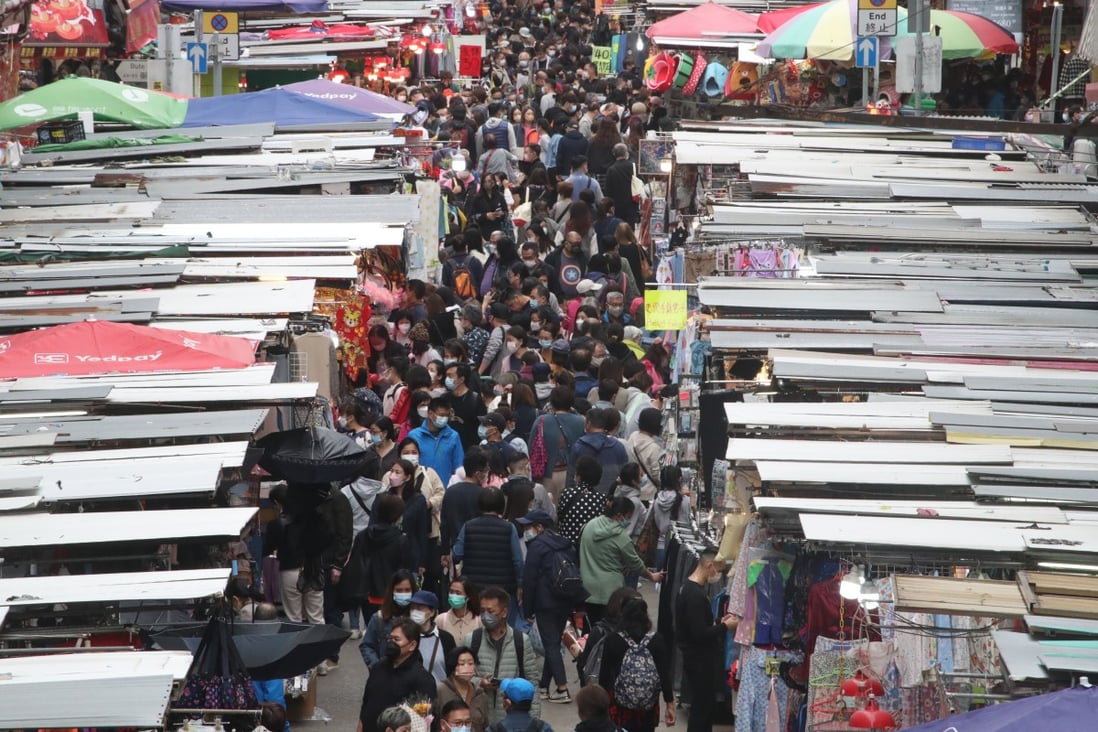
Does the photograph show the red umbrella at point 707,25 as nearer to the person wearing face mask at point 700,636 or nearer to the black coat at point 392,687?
the person wearing face mask at point 700,636

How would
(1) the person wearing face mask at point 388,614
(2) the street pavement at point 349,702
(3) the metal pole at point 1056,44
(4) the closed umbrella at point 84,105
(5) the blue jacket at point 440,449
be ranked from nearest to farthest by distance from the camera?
1. (1) the person wearing face mask at point 388,614
2. (2) the street pavement at point 349,702
3. (5) the blue jacket at point 440,449
4. (4) the closed umbrella at point 84,105
5. (3) the metal pole at point 1056,44

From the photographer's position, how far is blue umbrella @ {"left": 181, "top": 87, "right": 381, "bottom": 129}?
2128 centimetres

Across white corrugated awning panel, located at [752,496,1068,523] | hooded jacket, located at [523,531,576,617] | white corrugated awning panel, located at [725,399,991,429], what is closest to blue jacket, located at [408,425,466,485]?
hooded jacket, located at [523,531,576,617]

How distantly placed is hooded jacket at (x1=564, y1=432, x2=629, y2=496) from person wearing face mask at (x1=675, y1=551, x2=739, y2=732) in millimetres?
2427

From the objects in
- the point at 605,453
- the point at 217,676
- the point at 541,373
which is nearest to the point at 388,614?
the point at 217,676

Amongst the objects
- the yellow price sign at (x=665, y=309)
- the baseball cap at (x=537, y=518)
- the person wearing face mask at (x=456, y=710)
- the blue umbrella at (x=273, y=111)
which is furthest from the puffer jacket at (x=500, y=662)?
the blue umbrella at (x=273, y=111)

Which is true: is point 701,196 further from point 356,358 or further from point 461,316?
point 356,358

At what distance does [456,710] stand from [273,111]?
13.7m

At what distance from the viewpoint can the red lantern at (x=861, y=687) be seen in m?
8.38

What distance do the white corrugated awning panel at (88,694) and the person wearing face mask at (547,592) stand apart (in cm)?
443

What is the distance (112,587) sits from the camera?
25.3 feet

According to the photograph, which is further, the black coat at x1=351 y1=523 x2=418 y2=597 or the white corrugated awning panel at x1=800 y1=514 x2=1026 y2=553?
the black coat at x1=351 y1=523 x2=418 y2=597

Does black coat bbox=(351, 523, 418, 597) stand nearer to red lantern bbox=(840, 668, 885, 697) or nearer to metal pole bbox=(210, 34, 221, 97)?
red lantern bbox=(840, 668, 885, 697)

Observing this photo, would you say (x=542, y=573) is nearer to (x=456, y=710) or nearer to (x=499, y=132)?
(x=456, y=710)
